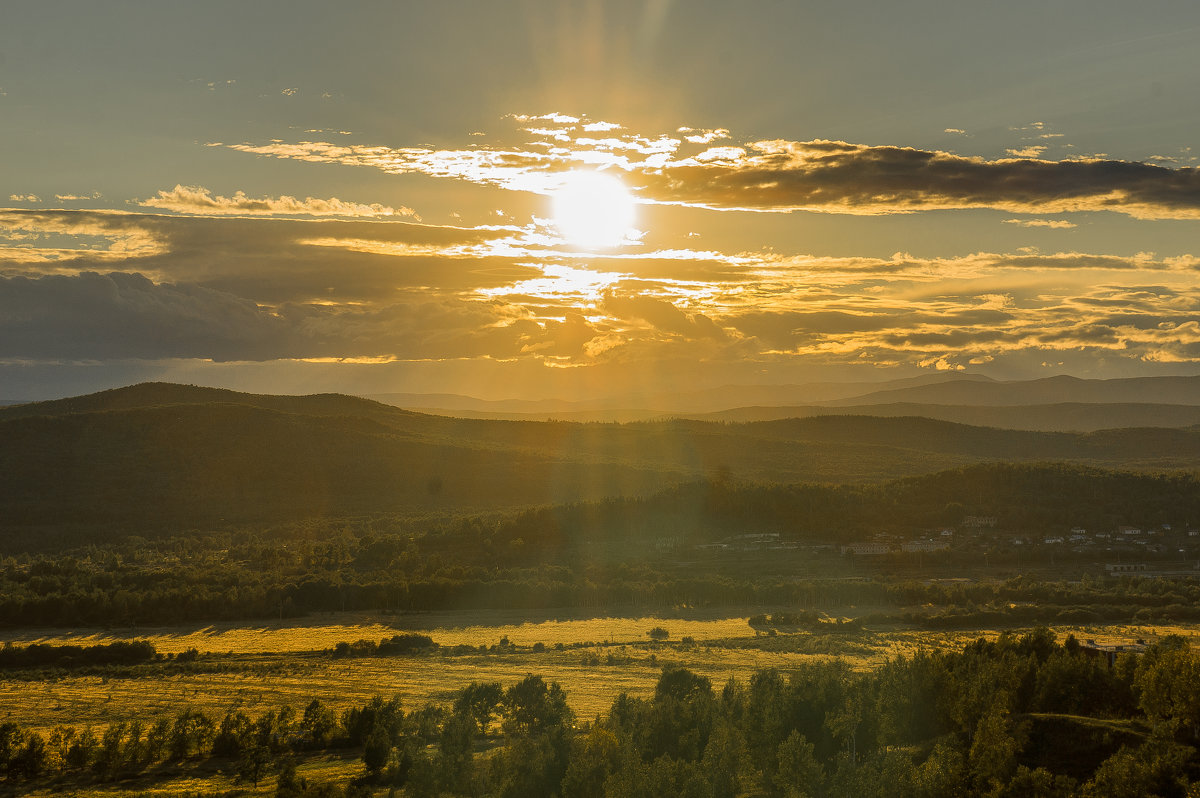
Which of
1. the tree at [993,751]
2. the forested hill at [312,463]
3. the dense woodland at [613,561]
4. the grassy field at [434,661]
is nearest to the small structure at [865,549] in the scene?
the dense woodland at [613,561]

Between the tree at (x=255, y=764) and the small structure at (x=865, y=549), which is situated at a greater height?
the small structure at (x=865, y=549)

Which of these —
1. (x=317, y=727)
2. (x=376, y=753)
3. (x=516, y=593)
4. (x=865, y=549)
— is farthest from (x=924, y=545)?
Result: (x=376, y=753)

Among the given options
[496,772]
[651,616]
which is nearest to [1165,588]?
[651,616]

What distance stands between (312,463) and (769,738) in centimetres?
11824

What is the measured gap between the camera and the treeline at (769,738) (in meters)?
30.3

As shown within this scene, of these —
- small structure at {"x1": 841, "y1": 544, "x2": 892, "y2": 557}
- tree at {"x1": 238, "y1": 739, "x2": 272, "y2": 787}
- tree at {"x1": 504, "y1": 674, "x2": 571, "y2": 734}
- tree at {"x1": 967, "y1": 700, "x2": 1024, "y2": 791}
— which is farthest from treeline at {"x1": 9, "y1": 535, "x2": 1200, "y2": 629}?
tree at {"x1": 967, "y1": 700, "x2": 1024, "y2": 791}

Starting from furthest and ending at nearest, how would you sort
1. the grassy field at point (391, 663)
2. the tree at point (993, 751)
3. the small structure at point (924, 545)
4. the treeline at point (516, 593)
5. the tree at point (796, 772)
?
the small structure at point (924, 545), the treeline at point (516, 593), the grassy field at point (391, 663), the tree at point (796, 772), the tree at point (993, 751)

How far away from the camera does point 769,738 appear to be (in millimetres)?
36500

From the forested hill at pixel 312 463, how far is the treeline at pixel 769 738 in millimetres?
83177

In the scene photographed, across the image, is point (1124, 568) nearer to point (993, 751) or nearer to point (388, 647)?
point (388, 647)

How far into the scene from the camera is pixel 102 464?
134 meters

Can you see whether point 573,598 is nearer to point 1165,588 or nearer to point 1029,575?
point 1029,575

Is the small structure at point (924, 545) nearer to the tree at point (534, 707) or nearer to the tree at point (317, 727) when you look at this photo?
the tree at point (534, 707)

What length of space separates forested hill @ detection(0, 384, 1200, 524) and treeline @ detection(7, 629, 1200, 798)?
83177mm
